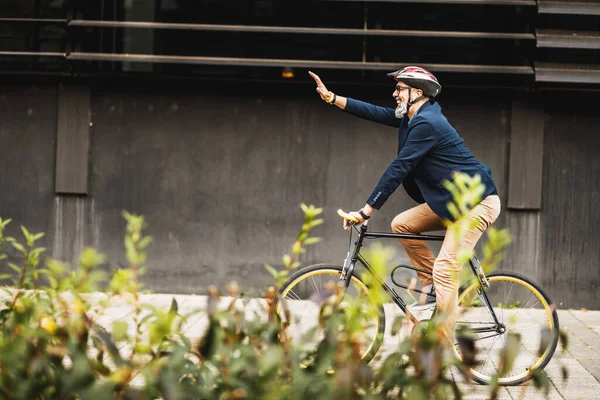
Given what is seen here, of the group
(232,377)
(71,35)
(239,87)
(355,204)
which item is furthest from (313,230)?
(232,377)

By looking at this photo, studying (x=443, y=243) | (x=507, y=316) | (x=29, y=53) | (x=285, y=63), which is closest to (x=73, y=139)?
(x=29, y=53)

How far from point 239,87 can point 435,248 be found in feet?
7.71

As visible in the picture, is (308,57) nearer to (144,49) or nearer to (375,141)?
(375,141)

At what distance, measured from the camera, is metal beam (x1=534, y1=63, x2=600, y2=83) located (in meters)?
7.54

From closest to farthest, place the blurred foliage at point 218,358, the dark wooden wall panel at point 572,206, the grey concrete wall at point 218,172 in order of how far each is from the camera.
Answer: the blurred foliage at point 218,358 < the dark wooden wall panel at point 572,206 < the grey concrete wall at point 218,172

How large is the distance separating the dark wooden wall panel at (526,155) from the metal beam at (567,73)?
0.29 metres

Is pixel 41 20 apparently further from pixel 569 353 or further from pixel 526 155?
pixel 569 353

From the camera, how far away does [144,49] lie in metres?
8.01

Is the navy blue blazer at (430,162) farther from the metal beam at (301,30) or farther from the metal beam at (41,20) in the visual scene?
the metal beam at (41,20)

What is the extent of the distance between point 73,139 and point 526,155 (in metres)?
4.20

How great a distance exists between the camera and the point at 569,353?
6.10 m

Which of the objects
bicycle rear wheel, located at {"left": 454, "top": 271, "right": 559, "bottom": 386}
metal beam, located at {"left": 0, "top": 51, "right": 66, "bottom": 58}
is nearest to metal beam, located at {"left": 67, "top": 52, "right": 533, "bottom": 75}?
metal beam, located at {"left": 0, "top": 51, "right": 66, "bottom": 58}

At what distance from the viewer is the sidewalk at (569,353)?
5.05m

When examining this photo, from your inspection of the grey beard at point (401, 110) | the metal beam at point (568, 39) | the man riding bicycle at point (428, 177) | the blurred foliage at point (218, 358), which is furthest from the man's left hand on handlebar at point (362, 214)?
the metal beam at point (568, 39)
